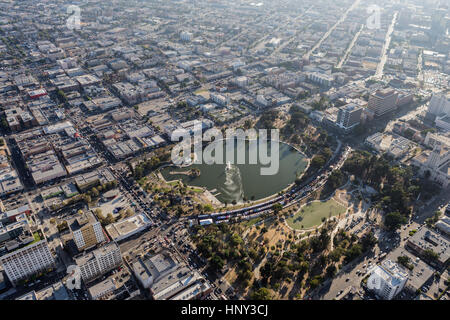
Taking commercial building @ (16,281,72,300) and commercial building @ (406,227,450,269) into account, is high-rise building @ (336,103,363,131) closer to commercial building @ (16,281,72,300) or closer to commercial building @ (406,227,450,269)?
commercial building @ (406,227,450,269)

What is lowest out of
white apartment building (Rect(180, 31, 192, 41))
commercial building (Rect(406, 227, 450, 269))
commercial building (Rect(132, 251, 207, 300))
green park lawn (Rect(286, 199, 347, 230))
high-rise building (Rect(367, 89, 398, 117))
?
green park lawn (Rect(286, 199, 347, 230))

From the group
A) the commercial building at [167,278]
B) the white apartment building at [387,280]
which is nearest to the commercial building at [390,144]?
the white apartment building at [387,280]

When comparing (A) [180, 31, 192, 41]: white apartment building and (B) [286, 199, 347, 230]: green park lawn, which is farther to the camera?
(A) [180, 31, 192, 41]: white apartment building

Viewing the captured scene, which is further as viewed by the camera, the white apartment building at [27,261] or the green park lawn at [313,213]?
the green park lawn at [313,213]

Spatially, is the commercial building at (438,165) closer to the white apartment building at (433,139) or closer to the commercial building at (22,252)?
the white apartment building at (433,139)

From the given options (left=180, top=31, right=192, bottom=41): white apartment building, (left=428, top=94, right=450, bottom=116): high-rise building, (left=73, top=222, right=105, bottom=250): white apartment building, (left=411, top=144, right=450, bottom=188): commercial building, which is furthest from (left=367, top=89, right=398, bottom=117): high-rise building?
(left=180, top=31, right=192, bottom=41): white apartment building

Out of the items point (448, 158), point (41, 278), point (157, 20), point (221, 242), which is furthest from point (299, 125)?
point (157, 20)

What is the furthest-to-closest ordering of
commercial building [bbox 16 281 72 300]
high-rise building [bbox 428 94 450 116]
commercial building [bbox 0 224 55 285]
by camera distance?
high-rise building [bbox 428 94 450 116]
commercial building [bbox 0 224 55 285]
commercial building [bbox 16 281 72 300]

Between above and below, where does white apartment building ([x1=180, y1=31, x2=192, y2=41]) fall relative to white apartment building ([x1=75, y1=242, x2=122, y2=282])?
above
